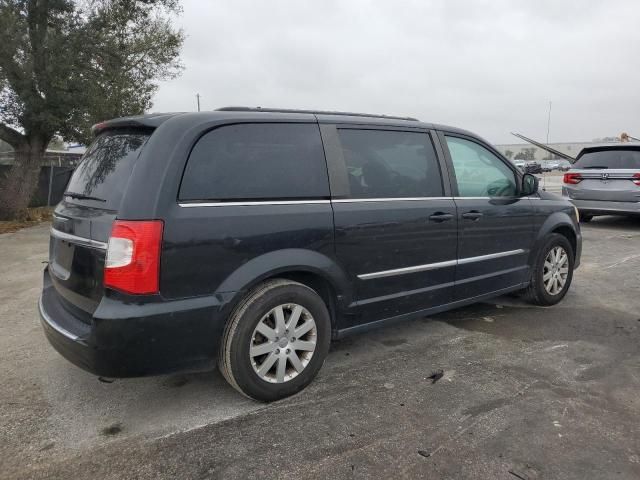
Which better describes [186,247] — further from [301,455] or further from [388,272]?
[388,272]

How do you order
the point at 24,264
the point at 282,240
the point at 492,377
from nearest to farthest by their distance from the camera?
the point at 282,240 < the point at 492,377 < the point at 24,264

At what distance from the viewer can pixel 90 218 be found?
2738mm

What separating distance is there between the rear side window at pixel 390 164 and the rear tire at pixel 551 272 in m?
1.61

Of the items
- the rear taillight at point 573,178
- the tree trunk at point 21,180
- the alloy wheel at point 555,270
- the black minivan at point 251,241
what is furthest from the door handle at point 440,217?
the tree trunk at point 21,180

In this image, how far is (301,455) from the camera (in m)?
2.48

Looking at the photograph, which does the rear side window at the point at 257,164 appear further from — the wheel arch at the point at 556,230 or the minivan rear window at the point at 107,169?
the wheel arch at the point at 556,230

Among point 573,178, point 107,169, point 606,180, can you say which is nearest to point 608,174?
point 606,180

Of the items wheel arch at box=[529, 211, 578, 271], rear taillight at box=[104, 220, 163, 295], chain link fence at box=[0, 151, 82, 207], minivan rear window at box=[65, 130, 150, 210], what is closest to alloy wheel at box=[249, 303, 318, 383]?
rear taillight at box=[104, 220, 163, 295]

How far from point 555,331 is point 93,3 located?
1297 cm

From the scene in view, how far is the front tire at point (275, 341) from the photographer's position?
2791mm

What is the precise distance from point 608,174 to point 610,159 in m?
0.34

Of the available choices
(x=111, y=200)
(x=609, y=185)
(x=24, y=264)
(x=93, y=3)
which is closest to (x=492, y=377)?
(x=111, y=200)

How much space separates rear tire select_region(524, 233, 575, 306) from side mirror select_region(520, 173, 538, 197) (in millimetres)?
521

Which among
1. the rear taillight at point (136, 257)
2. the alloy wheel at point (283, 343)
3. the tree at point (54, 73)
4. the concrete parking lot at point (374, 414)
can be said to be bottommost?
the concrete parking lot at point (374, 414)
